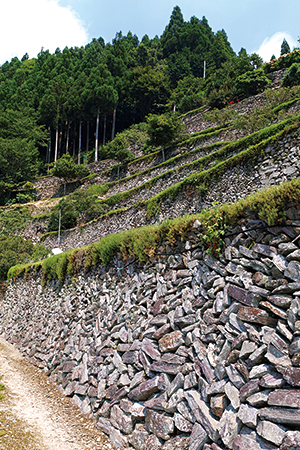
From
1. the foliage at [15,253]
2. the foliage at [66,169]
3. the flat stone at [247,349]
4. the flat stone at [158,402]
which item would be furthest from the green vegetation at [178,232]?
the foliage at [66,169]

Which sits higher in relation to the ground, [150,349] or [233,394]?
[233,394]

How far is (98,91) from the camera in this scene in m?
40.3

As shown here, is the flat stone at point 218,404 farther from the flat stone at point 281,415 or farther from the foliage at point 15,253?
the foliage at point 15,253

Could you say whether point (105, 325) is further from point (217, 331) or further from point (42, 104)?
point (42, 104)

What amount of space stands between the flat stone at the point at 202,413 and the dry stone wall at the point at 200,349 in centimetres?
1

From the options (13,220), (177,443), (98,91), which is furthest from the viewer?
(98,91)

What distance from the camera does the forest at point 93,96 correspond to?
122 ft

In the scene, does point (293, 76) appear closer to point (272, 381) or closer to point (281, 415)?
point (272, 381)

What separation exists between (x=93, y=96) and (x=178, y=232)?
42070 millimetres

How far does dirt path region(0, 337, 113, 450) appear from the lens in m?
4.53

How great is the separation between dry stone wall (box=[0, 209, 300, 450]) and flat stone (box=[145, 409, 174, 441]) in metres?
0.01

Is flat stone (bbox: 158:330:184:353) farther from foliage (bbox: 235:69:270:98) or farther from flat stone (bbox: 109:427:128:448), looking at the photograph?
foliage (bbox: 235:69:270:98)

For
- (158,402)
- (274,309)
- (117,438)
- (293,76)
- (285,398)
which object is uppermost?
(293,76)

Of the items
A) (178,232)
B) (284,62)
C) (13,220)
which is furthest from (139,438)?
(284,62)
